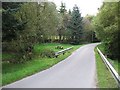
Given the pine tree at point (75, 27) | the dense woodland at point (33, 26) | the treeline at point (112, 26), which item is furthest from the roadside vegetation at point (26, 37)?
the pine tree at point (75, 27)

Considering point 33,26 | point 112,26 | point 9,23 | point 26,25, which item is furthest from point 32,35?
point 9,23

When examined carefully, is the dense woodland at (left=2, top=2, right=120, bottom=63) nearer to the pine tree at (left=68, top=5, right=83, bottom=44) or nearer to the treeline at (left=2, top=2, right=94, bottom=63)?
the treeline at (left=2, top=2, right=94, bottom=63)

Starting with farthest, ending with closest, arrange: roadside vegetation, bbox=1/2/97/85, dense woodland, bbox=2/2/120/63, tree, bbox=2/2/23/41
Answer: dense woodland, bbox=2/2/120/63
tree, bbox=2/2/23/41
roadside vegetation, bbox=1/2/97/85

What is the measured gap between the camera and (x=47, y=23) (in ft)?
128

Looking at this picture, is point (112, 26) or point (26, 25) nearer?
point (26, 25)

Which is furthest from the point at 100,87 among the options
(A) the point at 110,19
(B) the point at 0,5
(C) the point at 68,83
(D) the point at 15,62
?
(A) the point at 110,19

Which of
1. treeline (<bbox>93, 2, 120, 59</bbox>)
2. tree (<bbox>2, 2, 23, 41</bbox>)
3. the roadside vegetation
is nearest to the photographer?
the roadside vegetation

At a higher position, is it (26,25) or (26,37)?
(26,25)

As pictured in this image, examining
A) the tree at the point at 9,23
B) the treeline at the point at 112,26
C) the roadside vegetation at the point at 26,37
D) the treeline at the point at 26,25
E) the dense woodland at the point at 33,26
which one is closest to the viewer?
the roadside vegetation at the point at 26,37

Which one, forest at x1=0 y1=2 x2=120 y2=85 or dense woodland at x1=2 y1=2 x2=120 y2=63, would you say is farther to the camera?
dense woodland at x1=2 y1=2 x2=120 y2=63

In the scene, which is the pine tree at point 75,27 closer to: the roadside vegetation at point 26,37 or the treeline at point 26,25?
the treeline at point 26,25

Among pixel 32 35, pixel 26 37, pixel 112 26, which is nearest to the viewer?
pixel 26 37

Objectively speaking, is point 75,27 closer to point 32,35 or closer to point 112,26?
point 112,26

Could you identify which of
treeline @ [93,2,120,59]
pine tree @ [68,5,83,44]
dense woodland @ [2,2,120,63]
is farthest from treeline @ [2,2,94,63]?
pine tree @ [68,5,83,44]
